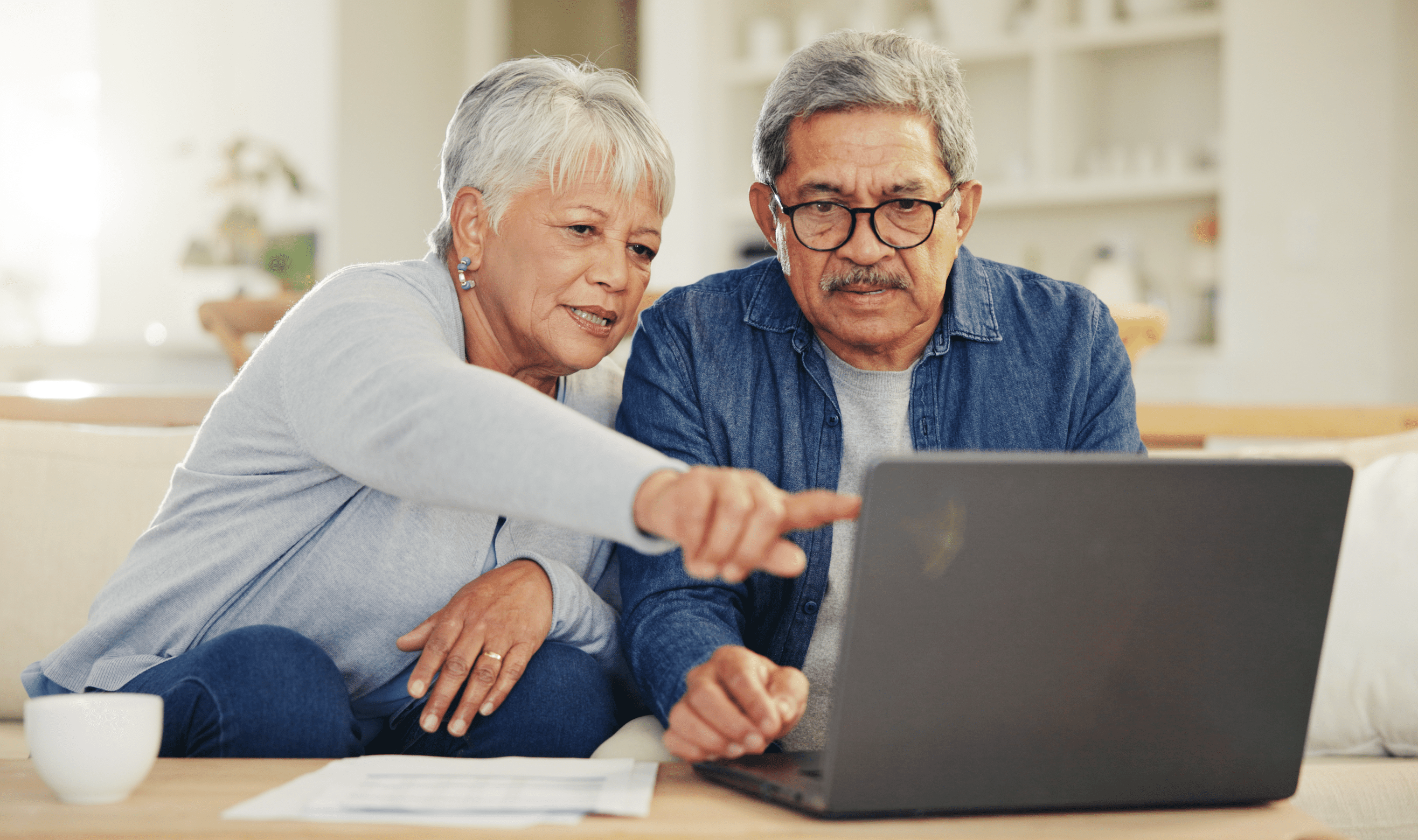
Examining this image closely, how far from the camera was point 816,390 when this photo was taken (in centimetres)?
137

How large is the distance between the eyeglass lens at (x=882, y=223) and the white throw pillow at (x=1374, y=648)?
25.7 inches

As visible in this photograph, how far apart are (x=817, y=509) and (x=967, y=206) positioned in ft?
2.55

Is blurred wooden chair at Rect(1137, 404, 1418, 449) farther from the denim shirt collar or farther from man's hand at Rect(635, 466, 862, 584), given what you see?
man's hand at Rect(635, 466, 862, 584)

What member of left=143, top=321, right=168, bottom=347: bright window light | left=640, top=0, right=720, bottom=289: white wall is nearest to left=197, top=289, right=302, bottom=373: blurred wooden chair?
left=640, top=0, right=720, bottom=289: white wall

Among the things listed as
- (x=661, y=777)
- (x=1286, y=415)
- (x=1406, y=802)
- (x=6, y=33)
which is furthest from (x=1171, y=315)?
(x=6, y=33)

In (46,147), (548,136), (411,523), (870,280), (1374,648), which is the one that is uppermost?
(46,147)

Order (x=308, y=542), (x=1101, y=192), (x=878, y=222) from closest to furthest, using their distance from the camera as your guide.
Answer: (x=308, y=542) < (x=878, y=222) < (x=1101, y=192)

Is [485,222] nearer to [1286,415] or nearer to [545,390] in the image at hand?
[545,390]

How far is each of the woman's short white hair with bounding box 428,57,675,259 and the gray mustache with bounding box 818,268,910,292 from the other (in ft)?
0.70

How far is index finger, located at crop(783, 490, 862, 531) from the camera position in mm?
682

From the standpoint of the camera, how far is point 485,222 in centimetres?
128

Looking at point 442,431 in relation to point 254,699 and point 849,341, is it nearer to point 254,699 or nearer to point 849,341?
point 254,699

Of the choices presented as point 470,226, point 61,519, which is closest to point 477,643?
point 470,226

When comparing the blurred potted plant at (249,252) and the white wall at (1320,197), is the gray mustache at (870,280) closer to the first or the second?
the blurred potted plant at (249,252)
